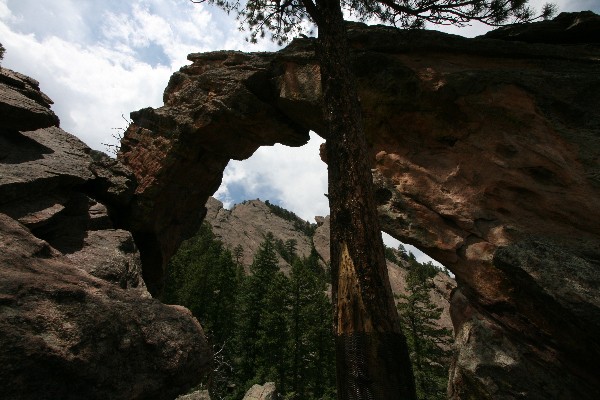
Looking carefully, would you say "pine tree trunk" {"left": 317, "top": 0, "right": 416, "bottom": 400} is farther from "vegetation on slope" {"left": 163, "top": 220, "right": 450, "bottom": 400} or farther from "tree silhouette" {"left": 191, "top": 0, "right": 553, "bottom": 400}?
"vegetation on slope" {"left": 163, "top": 220, "right": 450, "bottom": 400}

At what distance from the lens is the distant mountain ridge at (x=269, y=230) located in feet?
238

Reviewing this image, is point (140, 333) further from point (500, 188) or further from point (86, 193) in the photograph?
point (500, 188)

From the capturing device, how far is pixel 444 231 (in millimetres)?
8102

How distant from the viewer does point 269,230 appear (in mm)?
114188

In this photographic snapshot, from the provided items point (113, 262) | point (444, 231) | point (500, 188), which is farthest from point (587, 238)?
point (113, 262)

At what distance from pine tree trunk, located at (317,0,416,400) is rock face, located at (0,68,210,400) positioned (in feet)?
10.0

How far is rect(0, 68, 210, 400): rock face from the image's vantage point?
4.37 metres

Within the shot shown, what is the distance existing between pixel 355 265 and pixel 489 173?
463 centimetres

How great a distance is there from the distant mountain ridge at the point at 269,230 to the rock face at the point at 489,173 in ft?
179

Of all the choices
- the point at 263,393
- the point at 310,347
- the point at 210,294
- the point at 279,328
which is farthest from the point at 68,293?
the point at 210,294

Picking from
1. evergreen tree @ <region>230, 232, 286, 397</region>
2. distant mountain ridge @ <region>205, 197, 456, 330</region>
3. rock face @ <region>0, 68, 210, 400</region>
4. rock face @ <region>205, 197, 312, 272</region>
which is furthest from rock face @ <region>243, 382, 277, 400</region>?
rock face @ <region>205, 197, 312, 272</region>

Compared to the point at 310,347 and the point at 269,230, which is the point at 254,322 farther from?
the point at 269,230

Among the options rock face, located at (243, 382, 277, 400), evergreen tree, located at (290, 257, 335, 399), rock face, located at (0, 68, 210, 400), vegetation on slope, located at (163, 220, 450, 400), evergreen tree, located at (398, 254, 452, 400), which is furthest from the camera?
evergreen tree, located at (290, 257, 335, 399)

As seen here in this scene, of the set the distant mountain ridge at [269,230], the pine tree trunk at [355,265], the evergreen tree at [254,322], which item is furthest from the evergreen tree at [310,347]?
the distant mountain ridge at [269,230]
